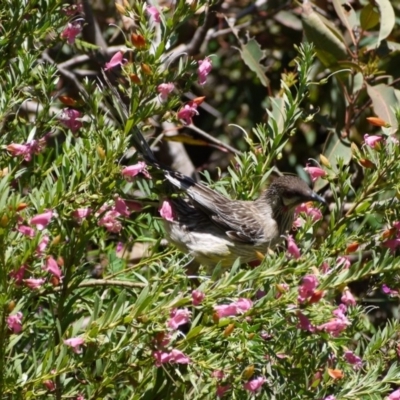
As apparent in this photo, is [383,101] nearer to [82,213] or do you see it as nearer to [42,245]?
[82,213]

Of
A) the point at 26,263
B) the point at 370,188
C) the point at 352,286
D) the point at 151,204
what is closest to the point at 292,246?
the point at 370,188

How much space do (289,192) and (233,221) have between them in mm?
263

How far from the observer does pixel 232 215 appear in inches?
156

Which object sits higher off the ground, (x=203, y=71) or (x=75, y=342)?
(x=203, y=71)

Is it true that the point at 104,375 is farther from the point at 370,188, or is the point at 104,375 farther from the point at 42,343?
the point at 370,188

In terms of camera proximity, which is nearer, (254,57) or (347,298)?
(347,298)

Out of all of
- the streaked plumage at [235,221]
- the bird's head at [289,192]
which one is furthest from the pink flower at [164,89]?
the bird's head at [289,192]

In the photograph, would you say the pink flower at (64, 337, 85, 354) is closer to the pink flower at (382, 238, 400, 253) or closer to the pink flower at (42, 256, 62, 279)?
the pink flower at (42, 256, 62, 279)

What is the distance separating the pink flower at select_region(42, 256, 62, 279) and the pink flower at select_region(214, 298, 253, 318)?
42 cm

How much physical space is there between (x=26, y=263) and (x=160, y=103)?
0.67 metres

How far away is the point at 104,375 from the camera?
237 cm

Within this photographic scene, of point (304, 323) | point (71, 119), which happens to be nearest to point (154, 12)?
point (71, 119)

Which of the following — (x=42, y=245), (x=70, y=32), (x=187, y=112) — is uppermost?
(x=70, y=32)

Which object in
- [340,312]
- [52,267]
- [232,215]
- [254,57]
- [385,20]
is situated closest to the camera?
[52,267]
